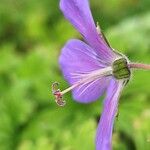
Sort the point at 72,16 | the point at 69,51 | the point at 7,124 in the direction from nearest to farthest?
the point at 72,16
the point at 69,51
the point at 7,124

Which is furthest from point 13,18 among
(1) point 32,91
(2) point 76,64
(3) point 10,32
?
(2) point 76,64

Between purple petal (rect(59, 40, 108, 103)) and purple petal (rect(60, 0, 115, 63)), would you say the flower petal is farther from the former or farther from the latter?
purple petal (rect(60, 0, 115, 63))

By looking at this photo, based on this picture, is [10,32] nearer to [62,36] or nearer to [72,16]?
[62,36]

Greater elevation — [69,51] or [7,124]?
[7,124]

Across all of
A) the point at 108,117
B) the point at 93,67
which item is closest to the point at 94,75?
the point at 93,67

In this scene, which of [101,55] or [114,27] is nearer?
[101,55]

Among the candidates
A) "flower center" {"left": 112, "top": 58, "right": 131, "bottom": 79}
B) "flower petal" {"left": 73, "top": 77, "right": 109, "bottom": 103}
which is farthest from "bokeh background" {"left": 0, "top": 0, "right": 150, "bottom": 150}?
"flower center" {"left": 112, "top": 58, "right": 131, "bottom": 79}

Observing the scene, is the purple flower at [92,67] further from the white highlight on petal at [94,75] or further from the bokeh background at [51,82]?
the bokeh background at [51,82]
